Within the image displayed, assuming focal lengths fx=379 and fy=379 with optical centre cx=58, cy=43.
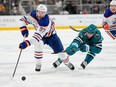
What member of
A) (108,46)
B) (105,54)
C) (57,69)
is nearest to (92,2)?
(108,46)

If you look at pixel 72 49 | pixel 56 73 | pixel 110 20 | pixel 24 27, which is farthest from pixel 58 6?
pixel 72 49

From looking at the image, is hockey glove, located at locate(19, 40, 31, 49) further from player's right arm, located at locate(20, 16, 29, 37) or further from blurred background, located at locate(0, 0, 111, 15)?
blurred background, located at locate(0, 0, 111, 15)

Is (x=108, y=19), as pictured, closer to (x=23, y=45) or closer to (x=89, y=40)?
(x=89, y=40)

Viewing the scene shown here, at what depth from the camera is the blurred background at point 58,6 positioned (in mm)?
12016

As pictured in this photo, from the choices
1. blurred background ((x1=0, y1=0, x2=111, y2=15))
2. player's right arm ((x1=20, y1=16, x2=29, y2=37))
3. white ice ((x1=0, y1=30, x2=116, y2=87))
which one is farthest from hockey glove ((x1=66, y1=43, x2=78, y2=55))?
blurred background ((x1=0, y1=0, x2=111, y2=15))

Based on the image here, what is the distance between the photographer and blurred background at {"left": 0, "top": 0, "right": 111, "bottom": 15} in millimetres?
12016

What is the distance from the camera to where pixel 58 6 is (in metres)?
12.4

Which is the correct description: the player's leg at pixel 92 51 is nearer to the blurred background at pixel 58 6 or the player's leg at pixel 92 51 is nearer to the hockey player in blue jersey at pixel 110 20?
the hockey player in blue jersey at pixel 110 20

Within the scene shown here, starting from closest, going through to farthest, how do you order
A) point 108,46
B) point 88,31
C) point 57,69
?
point 88,31, point 57,69, point 108,46

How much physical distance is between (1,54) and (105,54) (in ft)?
6.11

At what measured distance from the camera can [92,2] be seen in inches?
512

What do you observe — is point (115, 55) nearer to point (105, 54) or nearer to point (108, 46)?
point (105, 54)

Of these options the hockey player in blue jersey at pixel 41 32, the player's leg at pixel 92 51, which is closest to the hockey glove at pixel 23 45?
the hockey player in blue jersey at pixel 41 32

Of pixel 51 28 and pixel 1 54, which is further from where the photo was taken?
pixel 1 54
